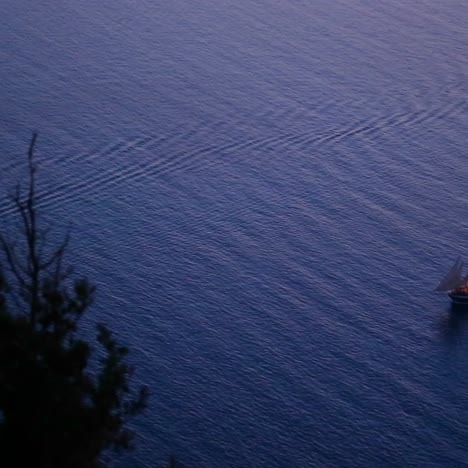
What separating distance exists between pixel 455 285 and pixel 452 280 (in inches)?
8.3

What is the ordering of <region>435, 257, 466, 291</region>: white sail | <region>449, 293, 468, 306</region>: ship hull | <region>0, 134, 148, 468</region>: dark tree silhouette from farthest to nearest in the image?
<region>449, 293, 468, 306</region>: ship hull < <region>435, 257, 466, 291</region>: white sail < <region>0, 134, 148, 468</region>: dark tree silhouette

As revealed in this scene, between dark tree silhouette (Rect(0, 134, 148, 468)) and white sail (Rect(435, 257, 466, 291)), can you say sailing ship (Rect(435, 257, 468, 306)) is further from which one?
dark tree silhouette (Rect(0, 134, 148, 468))

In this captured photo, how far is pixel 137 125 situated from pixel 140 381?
1618 centimetres

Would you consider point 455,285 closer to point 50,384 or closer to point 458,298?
point 458,298

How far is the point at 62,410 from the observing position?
16750 mm

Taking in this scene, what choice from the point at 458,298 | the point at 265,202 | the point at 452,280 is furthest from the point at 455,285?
the point at 265,202

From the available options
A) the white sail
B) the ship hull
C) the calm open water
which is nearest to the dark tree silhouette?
the calm open water

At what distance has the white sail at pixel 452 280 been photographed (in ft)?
126

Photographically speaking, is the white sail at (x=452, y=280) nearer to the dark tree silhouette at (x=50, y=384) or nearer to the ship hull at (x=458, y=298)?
the ship hull at (x=458, y=298)

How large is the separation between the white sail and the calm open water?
0.53 metres

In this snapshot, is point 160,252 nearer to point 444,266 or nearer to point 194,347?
point 194,347

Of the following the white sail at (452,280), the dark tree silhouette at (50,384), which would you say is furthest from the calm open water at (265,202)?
the dark tree silhouette at (50,384)

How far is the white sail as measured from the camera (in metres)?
38.3

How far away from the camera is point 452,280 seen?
3834 cm
